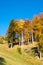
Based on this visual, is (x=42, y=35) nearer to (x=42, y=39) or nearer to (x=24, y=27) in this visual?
(x=42, y=39)

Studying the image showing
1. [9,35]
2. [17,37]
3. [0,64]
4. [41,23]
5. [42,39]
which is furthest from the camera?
[17,37]

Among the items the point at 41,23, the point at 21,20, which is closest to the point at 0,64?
the point at 41,23

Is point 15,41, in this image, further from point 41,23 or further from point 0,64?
point 0,64

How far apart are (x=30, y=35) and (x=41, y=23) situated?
104 feet

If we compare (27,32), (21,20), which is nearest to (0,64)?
(27,32)

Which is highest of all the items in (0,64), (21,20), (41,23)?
(21,20)

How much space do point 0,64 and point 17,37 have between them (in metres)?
66.5

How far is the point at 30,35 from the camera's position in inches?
3324

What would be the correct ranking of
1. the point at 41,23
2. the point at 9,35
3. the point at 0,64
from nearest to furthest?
the point at 0,64 → the point at 41,23 → the point at 9,35

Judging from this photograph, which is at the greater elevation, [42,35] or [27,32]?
[27,32]

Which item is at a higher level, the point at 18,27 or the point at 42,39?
the point at 18,27

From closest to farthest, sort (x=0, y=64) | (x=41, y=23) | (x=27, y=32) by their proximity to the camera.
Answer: (x=0, y=64) → (x=41, y=23) → (x=27, y=32)

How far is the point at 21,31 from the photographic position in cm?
8538

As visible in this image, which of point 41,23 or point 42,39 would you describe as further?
point 41,23
